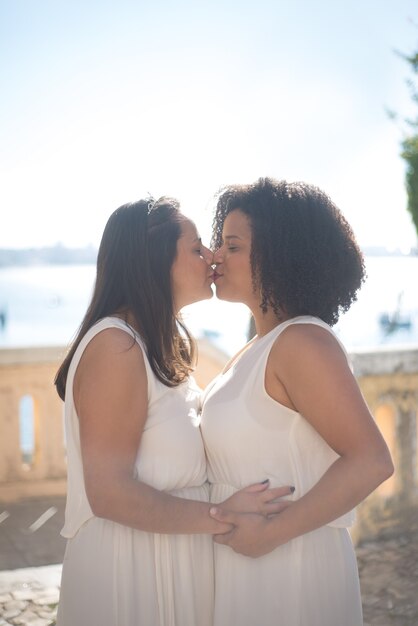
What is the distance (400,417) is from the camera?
215 inches

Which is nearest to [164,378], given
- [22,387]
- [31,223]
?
[22,387]

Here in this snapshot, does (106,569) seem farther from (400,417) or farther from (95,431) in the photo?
(400,417)

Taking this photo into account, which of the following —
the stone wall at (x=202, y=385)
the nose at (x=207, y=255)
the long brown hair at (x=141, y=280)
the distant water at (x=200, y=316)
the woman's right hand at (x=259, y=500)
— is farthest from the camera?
the distant water at (x=200, y=316)

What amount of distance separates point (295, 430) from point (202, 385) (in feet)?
14.8

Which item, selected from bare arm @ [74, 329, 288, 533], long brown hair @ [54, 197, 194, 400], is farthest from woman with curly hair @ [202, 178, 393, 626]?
long brown hair @ [54, 197, 194, 400]

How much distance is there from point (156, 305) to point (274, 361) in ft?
1.47

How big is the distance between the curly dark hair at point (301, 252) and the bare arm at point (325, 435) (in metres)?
0.18

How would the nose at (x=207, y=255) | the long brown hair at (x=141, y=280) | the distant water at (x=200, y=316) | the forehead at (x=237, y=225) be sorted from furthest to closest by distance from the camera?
1. the distant water at (x=200, y=316)
2. the nose at (x=207, y=255)
3. the forehead at (x=237, y=225)
4. the long brown hair at (x=141, y=280)

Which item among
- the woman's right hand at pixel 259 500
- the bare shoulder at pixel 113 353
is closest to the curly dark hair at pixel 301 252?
the bare shoulder at pixel 113 353

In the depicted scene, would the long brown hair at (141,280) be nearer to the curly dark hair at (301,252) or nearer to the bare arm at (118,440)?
the bare arm at (118,440)

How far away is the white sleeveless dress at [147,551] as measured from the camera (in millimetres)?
2449

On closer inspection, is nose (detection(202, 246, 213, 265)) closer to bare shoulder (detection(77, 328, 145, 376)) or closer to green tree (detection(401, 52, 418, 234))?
bare shoulder (detection(77, 328, 145, 376))

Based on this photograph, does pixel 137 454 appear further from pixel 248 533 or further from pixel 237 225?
pixel 237 225

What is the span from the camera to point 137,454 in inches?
96.1
